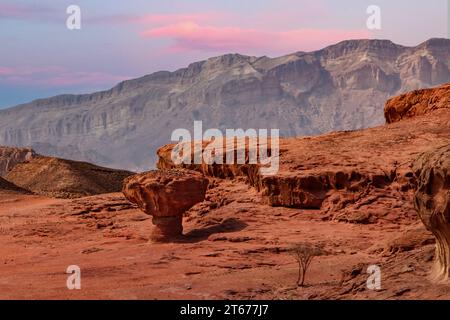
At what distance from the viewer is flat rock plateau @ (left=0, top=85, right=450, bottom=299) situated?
13.8 meters

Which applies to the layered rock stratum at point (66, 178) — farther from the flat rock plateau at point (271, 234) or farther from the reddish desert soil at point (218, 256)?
the reddish desert soil at point (218, 256)

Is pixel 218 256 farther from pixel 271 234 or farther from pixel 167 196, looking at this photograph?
pixel 167 196

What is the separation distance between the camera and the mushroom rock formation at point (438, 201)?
10867 mm

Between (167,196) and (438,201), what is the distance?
10592 millimetres

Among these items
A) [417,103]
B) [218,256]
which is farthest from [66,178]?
[218,256]

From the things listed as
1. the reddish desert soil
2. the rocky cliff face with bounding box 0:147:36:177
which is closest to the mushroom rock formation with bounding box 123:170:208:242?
the reddish desert soil

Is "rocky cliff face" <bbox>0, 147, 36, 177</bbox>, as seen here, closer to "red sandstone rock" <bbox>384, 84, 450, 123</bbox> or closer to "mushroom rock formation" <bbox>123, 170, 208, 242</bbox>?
"red sandstone rock" <bbox>384, 84, 450, 123</bbox>

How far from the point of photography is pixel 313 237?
1869 centimetres

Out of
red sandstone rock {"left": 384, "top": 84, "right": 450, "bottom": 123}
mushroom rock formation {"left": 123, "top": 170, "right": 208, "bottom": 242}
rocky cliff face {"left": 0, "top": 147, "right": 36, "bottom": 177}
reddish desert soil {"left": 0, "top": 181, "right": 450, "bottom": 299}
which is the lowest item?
rocky cliff face {"left": 0, "top": 147, "right": 36, "bottom": 177}

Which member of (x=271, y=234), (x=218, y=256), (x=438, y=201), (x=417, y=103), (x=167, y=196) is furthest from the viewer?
(x=417, y=103)

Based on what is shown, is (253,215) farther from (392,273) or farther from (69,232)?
(392,273)

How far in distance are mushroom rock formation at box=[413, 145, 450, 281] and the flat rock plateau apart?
46cm

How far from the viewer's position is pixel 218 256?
17.8 meters

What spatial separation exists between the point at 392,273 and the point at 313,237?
678 cm
